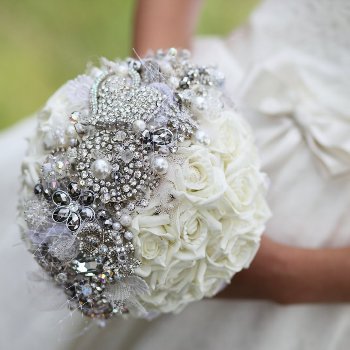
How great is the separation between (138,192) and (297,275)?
0.47m

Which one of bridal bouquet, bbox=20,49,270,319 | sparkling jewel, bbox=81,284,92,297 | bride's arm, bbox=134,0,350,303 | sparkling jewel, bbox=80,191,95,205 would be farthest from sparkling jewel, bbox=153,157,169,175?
bride's arm, bbox=134,0,350,303

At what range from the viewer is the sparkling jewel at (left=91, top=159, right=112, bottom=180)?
0.72 meters

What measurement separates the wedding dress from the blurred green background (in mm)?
1467

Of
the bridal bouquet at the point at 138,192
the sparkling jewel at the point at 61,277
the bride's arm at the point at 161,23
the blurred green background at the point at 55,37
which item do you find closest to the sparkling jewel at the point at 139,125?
the bridal bouquet at the point at 138,192

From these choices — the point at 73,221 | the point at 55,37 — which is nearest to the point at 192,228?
the point at 73,221

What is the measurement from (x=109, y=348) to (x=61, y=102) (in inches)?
22.9

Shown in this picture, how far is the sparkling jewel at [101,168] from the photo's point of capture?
0.72 meters

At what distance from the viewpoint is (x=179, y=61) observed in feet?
2.89

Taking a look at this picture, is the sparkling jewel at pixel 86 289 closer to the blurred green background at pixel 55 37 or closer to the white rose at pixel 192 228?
the white rose at pixel 192 228

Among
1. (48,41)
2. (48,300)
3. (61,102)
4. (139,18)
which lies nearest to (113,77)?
(61,102)

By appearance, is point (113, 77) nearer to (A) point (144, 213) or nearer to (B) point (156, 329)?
(A) point (144, 213)

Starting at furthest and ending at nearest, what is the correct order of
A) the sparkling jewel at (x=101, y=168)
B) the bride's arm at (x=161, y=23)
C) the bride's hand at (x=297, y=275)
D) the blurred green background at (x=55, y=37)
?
the blurred green background at (x=55, y=37)
the bride's arm at (x=161, y=23)
the bride's hand at (x=297, y=275)
the sparkling jewel at (x=101, y=168)

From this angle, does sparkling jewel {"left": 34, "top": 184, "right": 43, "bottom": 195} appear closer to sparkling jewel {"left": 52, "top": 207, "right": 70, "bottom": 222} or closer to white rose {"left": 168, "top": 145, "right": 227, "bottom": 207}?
sparkling jewel {"left": 52, "top": 207, "right": 70, "bottom": 222}

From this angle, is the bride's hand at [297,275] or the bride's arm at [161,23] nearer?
the bride's hand at [297,275]
